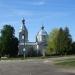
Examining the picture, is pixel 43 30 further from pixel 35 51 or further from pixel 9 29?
pixel 9 29

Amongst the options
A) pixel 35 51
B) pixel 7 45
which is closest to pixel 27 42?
pixel 35 51

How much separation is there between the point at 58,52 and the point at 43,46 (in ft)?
104

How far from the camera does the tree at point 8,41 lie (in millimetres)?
121312

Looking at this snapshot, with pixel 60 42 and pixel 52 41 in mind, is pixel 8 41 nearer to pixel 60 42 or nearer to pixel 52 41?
pixel 52 41

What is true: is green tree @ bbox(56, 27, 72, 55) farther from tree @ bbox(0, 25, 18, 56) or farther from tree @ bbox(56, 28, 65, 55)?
tree @ bbox(0, 25, 18, 56)

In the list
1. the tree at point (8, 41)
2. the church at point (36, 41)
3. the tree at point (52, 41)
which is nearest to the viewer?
the tree at point (8, 41)

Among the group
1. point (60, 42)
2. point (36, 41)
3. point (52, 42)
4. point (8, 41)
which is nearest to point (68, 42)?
point (60, 42)

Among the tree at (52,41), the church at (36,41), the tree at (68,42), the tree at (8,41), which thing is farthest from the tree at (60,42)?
the church at (36,41)

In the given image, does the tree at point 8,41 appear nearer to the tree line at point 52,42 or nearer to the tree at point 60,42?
the tree line at point 52,42

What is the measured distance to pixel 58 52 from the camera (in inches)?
5128

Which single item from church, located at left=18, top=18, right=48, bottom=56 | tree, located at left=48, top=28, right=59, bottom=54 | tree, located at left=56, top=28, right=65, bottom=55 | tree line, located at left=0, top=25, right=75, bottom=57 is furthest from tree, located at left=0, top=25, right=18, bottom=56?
church, located at left=18, top=18, right=48, bottom=56

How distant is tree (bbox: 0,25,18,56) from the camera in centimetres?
12131

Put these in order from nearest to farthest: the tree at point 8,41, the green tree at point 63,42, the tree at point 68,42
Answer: the tree at point 8,41 < the green tree at point 63,42 < the tree at point 68,42

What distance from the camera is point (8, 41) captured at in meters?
123
